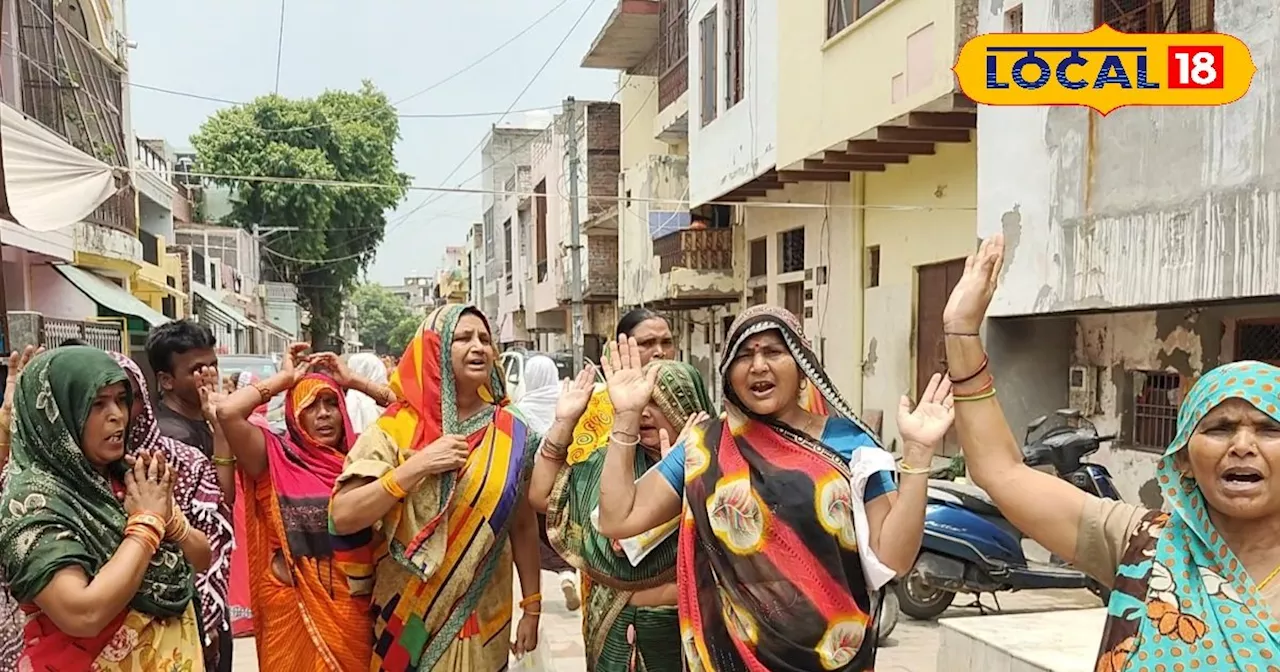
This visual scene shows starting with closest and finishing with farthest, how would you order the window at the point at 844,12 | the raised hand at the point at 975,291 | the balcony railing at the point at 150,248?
the raised hand at the point at 975,291 → the window at the point at 844,12 → the balcony railing at the point at 150,248

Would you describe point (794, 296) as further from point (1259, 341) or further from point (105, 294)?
point (105, 294)

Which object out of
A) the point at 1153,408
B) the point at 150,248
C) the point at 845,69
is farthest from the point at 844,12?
the point at 150,248

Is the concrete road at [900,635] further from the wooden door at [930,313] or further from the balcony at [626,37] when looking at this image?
the balcony at [626,37]

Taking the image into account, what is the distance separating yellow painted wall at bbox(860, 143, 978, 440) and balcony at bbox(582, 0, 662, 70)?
312 inches

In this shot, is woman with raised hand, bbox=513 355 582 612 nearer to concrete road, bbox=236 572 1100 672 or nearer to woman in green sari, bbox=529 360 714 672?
concrete road, bbox=236 572 1100 672

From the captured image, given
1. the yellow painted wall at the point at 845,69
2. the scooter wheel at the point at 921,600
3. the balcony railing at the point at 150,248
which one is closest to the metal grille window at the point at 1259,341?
the scooter wheel at the point at 921,600

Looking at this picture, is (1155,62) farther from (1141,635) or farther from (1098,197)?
(1141,635)

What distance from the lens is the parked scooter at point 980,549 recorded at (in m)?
5.09

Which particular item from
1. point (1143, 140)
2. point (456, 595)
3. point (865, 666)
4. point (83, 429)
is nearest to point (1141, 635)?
point (865, 666)

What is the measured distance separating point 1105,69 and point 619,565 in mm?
5455

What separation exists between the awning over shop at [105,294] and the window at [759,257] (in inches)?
352

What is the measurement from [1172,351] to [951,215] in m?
3.00

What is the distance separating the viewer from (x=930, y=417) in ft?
6.69

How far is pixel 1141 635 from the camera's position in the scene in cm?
159
